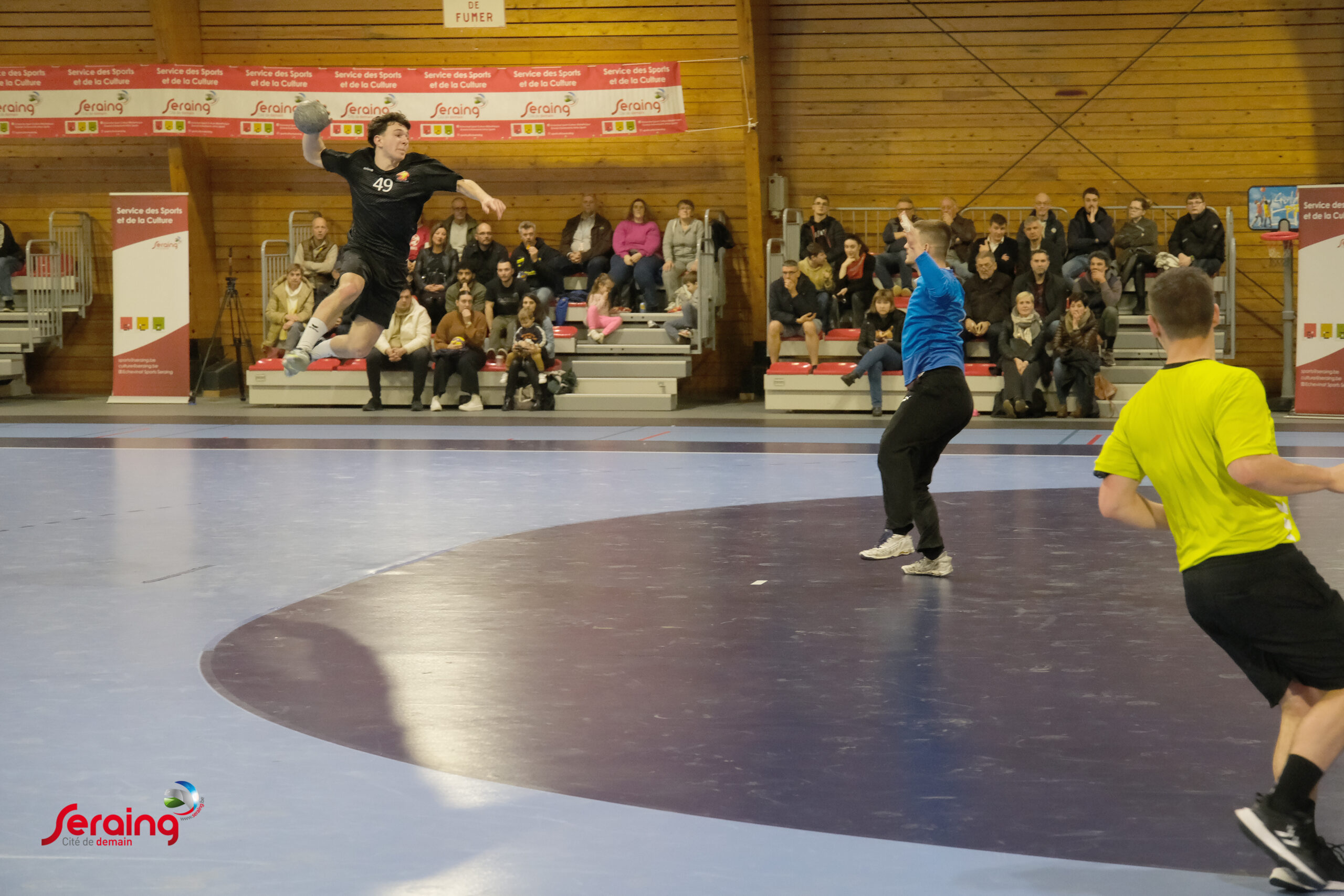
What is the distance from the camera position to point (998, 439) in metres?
13.5

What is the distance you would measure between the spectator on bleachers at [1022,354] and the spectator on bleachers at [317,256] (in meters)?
8.61

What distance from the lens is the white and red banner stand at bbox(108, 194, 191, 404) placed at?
59.0ft

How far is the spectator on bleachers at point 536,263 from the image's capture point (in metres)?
17.7

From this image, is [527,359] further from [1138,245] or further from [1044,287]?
[1138,245]

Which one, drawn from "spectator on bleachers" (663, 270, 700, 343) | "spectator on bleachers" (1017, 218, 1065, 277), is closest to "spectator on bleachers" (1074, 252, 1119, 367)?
"spectator on bleachers" (1017, 218, 1065, 277)

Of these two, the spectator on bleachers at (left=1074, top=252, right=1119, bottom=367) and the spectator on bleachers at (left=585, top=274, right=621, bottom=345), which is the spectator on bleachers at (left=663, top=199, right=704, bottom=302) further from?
the spectator on bleachers at (left=1074, top=252, right=1119, bottom=367)

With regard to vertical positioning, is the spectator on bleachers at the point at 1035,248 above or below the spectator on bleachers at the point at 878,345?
above

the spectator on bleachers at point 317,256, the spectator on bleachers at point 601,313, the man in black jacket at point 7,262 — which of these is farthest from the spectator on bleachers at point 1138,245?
the man in black jacket at point 7,262

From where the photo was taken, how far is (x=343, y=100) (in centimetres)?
1819

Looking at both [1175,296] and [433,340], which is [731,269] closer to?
[433,340]

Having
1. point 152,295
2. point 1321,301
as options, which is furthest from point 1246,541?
point 152,295

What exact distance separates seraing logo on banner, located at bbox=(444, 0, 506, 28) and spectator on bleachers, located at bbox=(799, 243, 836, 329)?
5.20 metres

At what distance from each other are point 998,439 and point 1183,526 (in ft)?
33.7

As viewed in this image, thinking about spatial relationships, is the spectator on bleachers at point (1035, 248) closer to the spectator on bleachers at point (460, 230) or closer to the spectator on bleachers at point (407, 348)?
the spectator on bleachers at point (460, 230)
